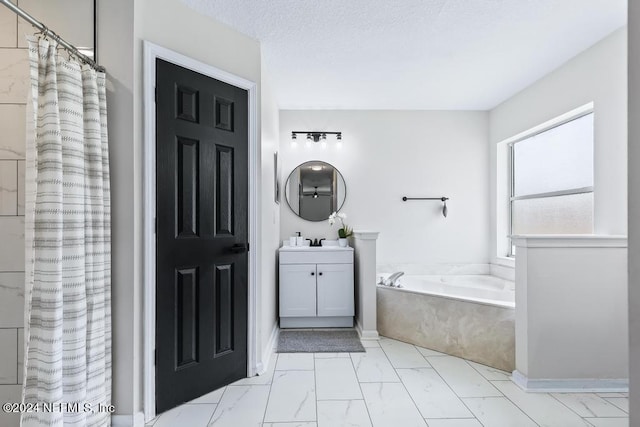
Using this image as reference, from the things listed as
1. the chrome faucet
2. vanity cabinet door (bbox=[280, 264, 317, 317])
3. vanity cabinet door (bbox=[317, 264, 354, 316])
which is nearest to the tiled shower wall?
vanity cabinet door (bbox=[280, 264, 317, 317])

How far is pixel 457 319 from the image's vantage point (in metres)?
2.84

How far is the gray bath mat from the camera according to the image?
301cm

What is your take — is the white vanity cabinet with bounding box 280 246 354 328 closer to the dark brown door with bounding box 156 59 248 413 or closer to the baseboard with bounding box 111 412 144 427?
the dark brown door with bounding box 156 59 248 413

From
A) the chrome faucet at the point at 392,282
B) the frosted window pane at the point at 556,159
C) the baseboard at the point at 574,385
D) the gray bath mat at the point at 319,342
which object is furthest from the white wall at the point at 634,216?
the chrome faucet at the point at 392,282

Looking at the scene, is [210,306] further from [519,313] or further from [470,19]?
[470,19]

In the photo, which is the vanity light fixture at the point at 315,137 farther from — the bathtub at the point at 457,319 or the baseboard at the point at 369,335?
the baseboard at the point at 369,335

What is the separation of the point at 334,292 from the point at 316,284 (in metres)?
0.20

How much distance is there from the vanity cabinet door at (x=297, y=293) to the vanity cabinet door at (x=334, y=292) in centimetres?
8

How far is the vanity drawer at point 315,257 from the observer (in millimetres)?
3547

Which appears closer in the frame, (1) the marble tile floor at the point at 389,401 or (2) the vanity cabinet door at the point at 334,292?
(1) the marble tile floor at the point at 389,401

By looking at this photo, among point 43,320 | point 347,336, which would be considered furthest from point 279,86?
point 43,320

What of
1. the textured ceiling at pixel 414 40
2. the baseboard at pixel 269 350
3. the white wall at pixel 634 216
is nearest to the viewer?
the white wall at pixel 634 216

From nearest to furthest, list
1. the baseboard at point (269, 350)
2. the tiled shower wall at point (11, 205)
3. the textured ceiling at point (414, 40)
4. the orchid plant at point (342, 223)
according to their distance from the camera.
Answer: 1. the tiled shower wall at point (11, 205)
2. the textured ceiling at point (414, 40)
3. the baseboard at point (269, 350)
4. the orchid plant at point (342, 223)

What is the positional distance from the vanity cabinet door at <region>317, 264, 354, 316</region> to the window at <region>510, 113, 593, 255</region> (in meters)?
1.94
